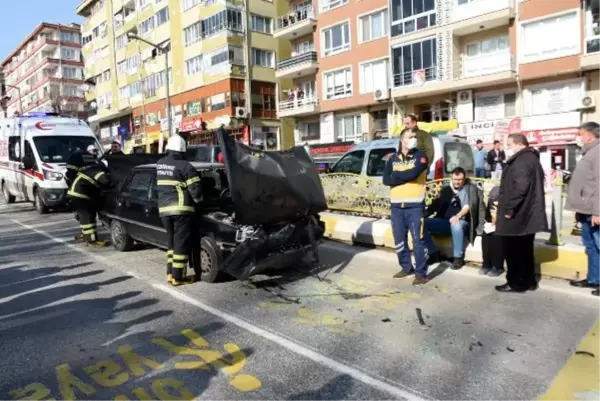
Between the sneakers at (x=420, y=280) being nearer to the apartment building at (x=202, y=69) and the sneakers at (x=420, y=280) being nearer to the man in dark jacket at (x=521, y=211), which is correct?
the man in dark jacket at (x=521, y=211)

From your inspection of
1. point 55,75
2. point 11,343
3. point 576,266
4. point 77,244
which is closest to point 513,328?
point 576,266

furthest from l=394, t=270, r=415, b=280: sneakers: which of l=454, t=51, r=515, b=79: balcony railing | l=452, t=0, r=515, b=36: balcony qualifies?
l=452, t=0, r=515, b=36: balcony

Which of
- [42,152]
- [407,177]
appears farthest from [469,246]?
[42,152]

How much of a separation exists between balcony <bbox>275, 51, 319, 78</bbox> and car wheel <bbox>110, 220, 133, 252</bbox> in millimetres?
27194

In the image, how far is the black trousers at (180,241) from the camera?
6062mm

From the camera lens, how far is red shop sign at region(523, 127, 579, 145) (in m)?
21.0

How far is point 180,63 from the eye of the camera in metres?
41.6

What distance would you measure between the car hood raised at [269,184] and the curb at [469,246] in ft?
6.57

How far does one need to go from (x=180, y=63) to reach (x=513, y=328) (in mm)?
41036

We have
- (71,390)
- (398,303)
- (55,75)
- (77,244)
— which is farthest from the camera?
(55,75)

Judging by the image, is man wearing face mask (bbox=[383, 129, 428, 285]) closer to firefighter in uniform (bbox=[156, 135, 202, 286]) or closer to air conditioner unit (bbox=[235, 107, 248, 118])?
firefighter in uniform (bbox=[156, 135, 202, 286])

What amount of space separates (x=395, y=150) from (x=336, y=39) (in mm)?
24226

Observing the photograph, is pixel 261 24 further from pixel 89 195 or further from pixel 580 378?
pixel 580 378

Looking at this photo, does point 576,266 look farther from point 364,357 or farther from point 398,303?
point 364,357
